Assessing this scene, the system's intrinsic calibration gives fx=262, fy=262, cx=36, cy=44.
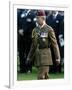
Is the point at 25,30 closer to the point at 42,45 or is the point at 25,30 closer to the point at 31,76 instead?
the point at 42,45

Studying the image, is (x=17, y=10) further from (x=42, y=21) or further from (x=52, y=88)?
(x=52, y=88)

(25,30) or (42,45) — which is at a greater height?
(25,30)

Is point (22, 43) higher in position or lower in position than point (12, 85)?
higher

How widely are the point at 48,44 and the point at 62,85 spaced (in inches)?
12.5

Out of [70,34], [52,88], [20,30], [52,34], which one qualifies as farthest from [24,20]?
[52,88]

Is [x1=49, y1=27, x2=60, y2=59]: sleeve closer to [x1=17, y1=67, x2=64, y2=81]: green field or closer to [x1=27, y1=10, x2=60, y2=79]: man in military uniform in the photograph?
[x1=27, y1=10, x2=60, y2=79]: man in military uniform

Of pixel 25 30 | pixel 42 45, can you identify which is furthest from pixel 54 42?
pixel 25 30

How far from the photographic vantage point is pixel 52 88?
188cm

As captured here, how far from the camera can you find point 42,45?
1880 millimetres

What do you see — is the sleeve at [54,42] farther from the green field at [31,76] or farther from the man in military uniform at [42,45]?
the green field at [31,76]

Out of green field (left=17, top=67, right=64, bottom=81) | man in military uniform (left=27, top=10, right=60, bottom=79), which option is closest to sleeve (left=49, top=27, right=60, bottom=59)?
man in military uniform (left=27, top=10, right=60, bottom=79)

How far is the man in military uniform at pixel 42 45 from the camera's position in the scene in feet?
6.12

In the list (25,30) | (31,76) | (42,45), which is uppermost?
(25,30)

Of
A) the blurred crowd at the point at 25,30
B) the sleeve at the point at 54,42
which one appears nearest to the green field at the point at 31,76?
the blurred crowd at the point at 25,30
